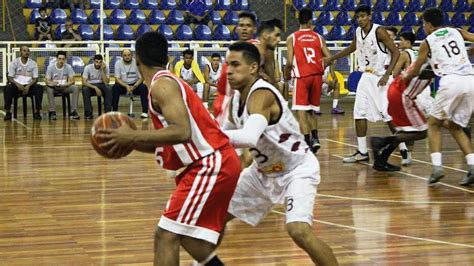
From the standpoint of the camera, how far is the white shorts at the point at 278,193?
4.96 meters

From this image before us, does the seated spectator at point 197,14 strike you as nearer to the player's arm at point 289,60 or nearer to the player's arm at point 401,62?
the player's arm at point 289,60

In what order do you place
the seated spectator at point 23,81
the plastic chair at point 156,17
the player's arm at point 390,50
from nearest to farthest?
the player's arm at point 390,50
the seated spectator at point 23,81
the plastic chair at point 156,17

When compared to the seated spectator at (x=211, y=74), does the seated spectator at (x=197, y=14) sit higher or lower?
higher

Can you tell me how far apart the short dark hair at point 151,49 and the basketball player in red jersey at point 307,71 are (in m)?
6.76

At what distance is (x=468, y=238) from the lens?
6793 mm

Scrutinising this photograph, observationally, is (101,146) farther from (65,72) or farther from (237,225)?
(65,72)

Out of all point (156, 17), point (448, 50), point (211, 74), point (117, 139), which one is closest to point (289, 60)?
point (448, 50)

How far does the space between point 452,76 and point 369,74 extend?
1792 millimetres

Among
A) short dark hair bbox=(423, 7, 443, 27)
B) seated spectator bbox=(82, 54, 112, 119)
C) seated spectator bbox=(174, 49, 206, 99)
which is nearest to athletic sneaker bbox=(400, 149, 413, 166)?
short dark hair bbox=(423, 7, 443, 27)

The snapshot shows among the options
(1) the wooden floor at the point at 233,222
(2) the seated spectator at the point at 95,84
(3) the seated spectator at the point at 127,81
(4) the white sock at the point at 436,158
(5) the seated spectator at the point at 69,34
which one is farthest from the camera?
(5) the seated spectator at the point at 69,34

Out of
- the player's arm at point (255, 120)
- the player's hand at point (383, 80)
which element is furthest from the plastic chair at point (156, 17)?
the player's arm at point (255, 120)

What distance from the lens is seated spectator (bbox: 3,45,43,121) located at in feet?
53.1

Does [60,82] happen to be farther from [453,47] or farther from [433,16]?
[453,47]

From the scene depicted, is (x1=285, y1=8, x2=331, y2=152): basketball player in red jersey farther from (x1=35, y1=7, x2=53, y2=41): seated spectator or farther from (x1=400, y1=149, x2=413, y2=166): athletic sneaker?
(x1=35, y1=7, x2=53, y2=41): seated spectator
